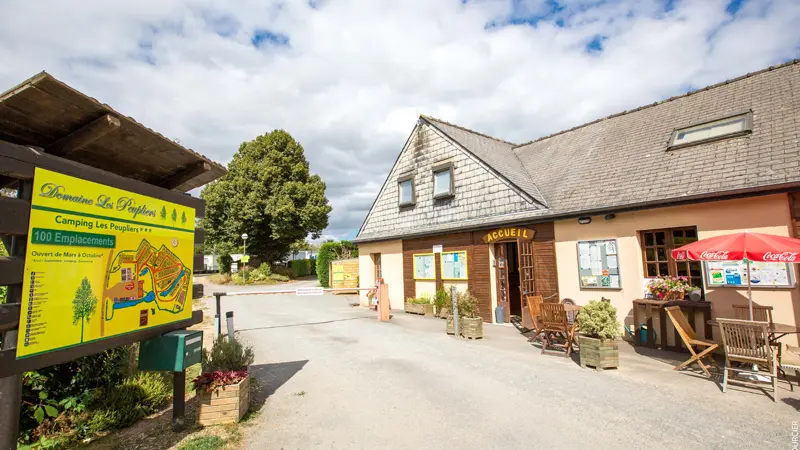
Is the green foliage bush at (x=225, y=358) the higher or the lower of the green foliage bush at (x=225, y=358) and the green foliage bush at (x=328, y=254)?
the lower

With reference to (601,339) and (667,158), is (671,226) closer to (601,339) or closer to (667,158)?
(667,158)

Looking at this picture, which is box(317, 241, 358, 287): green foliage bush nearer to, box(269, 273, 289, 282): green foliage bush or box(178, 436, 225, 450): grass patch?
box(269, 273, 289, 282): green foliage bush

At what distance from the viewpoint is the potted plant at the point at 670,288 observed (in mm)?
8117

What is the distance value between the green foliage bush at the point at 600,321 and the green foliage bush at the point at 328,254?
21.6m

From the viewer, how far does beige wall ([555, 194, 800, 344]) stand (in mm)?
7297

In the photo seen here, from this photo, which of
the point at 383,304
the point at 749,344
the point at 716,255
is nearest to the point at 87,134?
the point at 716,255

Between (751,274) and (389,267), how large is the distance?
37.7 feet

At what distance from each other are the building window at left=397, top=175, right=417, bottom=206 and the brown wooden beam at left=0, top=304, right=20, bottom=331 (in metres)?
13.2

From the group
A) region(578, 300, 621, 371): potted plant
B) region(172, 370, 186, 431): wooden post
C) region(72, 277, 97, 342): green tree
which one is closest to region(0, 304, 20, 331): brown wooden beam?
region(72, 277, 97, 342): green tree

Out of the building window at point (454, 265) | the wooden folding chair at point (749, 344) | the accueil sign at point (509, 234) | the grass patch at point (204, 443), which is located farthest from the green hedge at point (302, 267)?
the wooden folding chair at point (749, 344)

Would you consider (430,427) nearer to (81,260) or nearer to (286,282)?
(81,260)

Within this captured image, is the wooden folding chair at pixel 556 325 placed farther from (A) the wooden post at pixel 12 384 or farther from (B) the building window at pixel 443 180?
(A) the wooden post at pixel 12 384

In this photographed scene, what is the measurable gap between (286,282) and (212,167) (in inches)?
1130

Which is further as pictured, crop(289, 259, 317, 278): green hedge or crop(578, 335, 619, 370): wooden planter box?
crop(289, 259, 317, 278): green hedge
